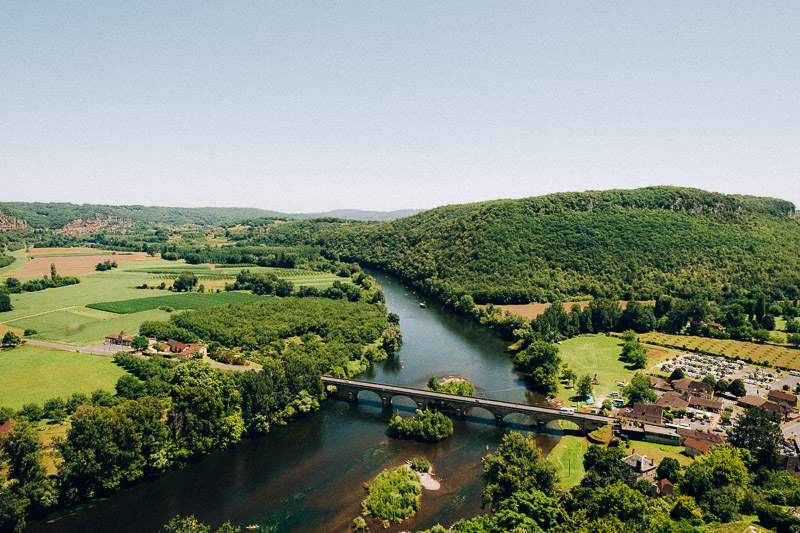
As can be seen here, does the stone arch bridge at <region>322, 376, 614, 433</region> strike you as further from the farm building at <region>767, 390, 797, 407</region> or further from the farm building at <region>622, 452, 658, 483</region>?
the farm building at <region>767, 390, 797, 407</region>


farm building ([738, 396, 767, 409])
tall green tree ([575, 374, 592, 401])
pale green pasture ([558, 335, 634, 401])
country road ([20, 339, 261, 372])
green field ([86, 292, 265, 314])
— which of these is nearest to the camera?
farm building ([738, 396, 767, 409])

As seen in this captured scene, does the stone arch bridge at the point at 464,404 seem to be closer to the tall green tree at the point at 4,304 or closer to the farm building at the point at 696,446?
the farm building at the point at 696,446

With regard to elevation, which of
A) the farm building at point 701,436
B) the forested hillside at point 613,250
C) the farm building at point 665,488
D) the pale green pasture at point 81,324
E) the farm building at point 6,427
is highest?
the forested hillside at point 613,250

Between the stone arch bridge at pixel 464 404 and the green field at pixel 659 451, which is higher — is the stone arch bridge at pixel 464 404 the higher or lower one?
the higher one

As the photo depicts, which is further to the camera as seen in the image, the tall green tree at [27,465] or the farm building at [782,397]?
the farm building at [782,397]

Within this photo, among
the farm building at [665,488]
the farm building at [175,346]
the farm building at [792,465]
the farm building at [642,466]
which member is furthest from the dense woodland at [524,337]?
the farm building at [175,346]

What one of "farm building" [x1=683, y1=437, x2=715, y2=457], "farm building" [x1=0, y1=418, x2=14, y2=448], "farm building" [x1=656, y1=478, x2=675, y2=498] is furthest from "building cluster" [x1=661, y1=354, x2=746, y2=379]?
"farm building" [x1=0, y1=418, x2=14, y2=448]

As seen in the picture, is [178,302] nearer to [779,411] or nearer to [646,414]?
[646,414]
